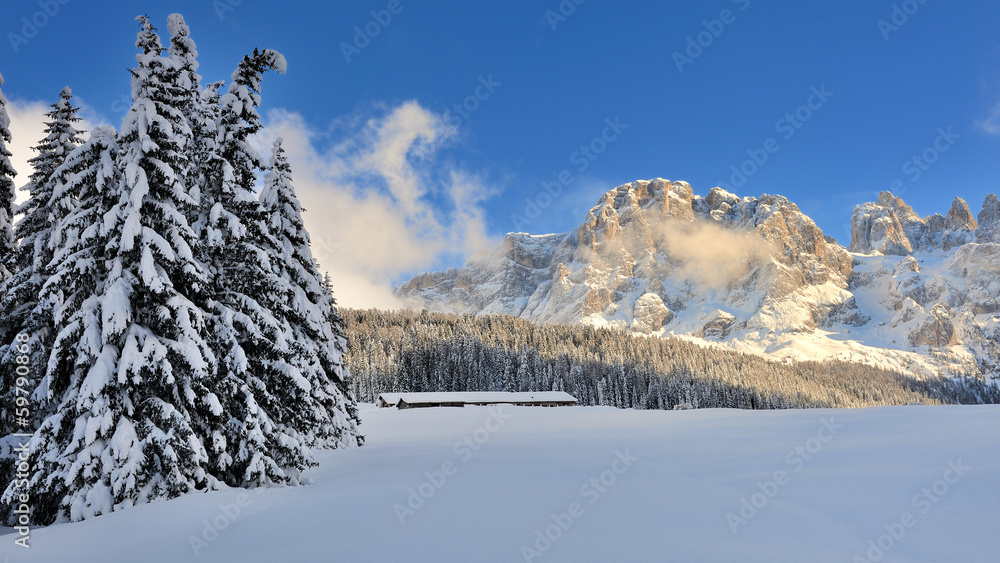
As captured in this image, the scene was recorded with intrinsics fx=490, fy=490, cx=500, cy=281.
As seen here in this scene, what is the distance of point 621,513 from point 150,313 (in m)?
11.8

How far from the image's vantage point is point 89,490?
1053 cm

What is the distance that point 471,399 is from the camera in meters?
74.2

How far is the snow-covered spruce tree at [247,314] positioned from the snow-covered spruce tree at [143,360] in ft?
2.44

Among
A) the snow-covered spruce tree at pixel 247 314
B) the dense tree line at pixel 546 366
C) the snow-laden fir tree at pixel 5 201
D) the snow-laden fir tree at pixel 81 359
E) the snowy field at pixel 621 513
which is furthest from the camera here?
the dense tree line at pixel 546 366

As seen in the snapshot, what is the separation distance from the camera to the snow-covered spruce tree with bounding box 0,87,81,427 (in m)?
13.4

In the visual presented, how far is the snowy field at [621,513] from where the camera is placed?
6398 millimetres

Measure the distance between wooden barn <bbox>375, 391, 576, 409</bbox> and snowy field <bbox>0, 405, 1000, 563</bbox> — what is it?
59133 mm

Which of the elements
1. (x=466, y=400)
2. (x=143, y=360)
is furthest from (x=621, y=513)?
(x=466, y=400)

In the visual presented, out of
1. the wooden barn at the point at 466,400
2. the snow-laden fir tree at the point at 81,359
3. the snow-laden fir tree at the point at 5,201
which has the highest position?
the snow-laden fir tree at the point at 5,201

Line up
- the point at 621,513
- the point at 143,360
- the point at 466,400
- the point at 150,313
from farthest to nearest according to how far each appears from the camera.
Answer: the point at 466,400, the point at 150,313, the point at 143,360, the point at 621,513

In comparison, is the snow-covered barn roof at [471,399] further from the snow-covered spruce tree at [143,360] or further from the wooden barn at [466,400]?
the snow-covered spruce tree at [143,360]

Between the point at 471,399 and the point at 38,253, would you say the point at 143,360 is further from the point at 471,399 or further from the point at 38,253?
the point at 471,399

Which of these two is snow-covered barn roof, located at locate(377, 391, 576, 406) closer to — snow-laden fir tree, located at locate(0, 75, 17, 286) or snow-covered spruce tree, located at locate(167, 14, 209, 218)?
snow-laden fir tree, located at locate(0, 75, 17, 286)

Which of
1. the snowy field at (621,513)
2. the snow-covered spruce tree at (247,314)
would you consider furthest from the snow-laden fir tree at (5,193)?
the snowy field at (621,513)
